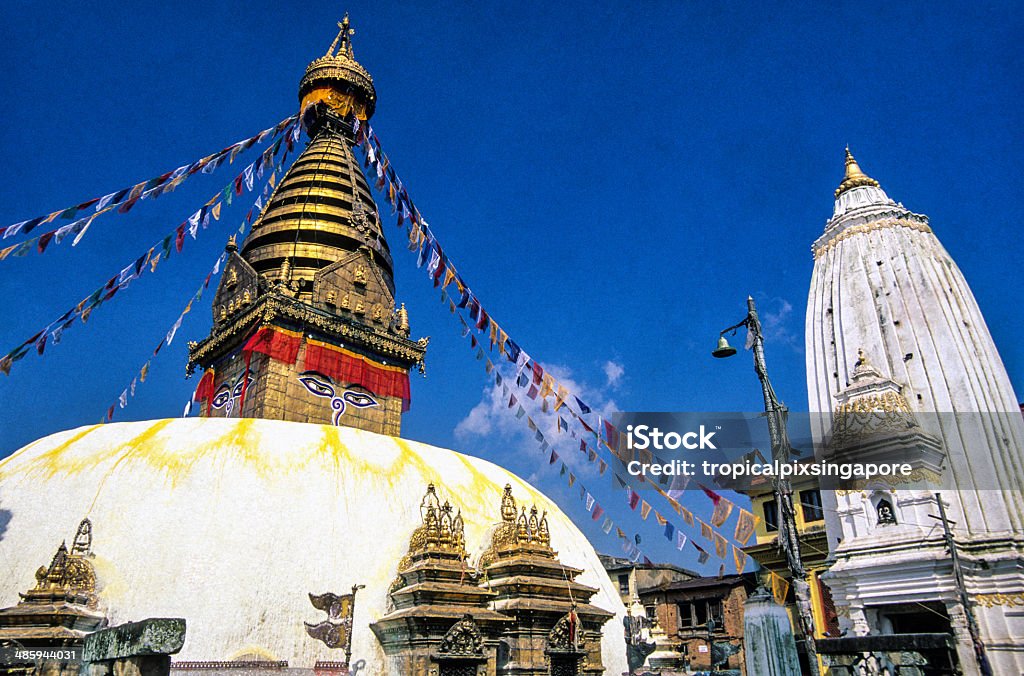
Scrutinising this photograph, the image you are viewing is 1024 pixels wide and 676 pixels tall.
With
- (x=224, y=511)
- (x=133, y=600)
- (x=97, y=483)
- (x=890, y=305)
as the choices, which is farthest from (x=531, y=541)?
(x=890, y=305)

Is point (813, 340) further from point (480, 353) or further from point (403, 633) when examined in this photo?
point (403, 633)

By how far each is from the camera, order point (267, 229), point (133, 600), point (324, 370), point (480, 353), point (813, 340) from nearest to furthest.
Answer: point (133, 600)
point (480, 353)
point (324, 370)
point (267, 229)
point (813, 340)

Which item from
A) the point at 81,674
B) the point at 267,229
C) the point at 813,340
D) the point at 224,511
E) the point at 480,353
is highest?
the point at 267,229

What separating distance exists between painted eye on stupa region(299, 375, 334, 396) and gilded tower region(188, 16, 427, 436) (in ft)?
0.11

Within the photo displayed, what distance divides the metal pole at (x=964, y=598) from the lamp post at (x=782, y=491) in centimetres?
1086

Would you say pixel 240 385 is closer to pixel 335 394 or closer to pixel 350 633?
pixel 335 394

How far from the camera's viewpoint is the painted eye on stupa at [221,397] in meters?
20.6

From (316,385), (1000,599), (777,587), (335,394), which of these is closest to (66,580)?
(316,385)

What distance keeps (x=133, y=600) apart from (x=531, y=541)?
21.8 ft

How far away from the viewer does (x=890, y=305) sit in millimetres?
23844

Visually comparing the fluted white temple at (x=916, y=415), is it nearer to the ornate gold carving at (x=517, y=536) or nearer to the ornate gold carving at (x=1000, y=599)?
the ornate gold carving at (x=1000, y=599)

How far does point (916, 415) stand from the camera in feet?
71.1

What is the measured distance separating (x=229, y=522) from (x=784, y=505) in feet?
28.6

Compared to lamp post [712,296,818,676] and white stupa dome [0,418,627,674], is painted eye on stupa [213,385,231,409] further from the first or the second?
lamp post [712,296,818,676]
